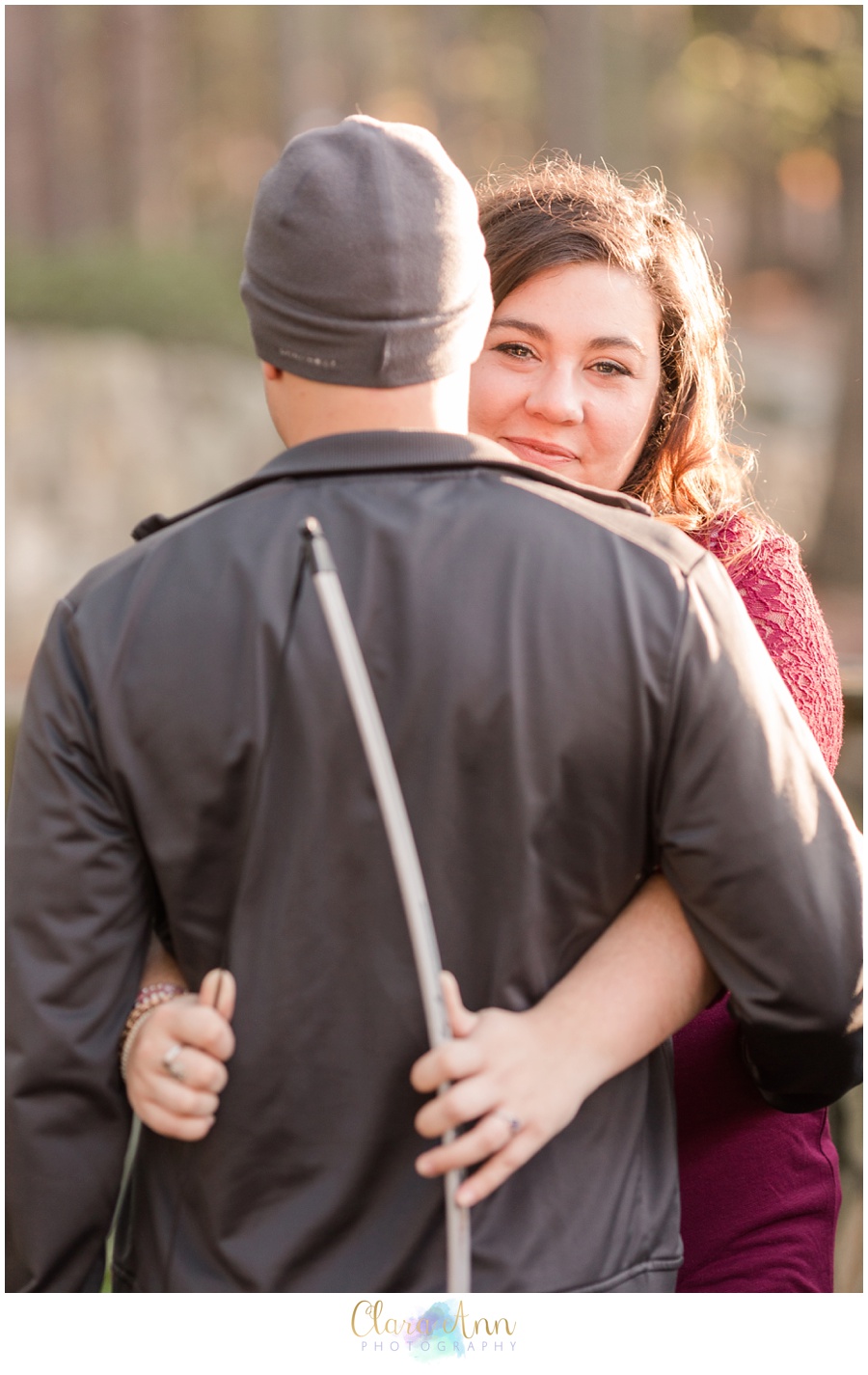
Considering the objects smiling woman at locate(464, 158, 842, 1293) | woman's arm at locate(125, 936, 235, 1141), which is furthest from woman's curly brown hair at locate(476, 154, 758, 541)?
woman's arm at locate(125, 936, 235, 1141)

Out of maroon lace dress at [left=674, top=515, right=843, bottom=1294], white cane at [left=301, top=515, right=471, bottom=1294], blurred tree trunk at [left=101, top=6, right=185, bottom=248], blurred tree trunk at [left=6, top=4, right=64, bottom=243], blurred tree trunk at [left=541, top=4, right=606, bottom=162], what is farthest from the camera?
blurred tree trunk at [left=6, top=4, right=64, bottom=243]

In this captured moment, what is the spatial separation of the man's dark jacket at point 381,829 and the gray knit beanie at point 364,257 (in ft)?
0.33

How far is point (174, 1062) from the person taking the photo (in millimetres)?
1565

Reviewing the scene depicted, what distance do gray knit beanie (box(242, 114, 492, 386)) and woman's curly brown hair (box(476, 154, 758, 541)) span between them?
3.15 feet

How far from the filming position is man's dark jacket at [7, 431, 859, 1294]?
4.87 feet

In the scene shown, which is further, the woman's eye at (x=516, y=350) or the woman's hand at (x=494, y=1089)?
the woman's eye at (x=516, y=350)

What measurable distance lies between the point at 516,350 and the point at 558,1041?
1.37m

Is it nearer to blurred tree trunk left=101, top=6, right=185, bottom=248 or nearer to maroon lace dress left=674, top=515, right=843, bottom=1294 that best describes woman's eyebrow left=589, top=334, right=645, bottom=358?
maroon lace dress left=674, top=515, right=843, bottom=1294

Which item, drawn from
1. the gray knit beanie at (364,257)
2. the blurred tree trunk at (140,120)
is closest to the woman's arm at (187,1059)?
the gray knit beanie at (364,257)

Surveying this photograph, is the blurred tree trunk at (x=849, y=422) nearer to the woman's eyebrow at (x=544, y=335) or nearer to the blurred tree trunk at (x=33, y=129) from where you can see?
the woman's eyebrow at (x=544, y=335)

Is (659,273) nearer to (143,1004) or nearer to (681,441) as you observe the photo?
(681,441)

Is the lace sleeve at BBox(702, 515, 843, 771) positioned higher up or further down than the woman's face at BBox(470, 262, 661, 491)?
further down
